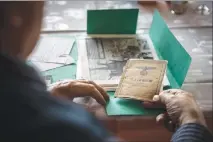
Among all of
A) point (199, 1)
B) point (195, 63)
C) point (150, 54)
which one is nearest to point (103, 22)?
point (150, 54)

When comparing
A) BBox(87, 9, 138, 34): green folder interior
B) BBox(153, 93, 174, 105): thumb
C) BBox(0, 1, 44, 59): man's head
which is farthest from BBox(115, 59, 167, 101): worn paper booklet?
BBox(0, 1, 44, 59): man's head

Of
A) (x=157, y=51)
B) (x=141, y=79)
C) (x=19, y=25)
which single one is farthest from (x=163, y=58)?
(x=19, y=25)

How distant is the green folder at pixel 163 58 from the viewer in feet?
2.61

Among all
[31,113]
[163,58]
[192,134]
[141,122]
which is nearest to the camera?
[31,113]

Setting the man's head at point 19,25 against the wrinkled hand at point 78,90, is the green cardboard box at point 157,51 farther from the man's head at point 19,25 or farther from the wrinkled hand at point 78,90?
the man's head at point 19,25

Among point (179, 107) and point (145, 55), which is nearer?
point (179, 107)

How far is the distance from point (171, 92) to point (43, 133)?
514 mm

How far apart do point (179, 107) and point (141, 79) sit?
0.38 ft

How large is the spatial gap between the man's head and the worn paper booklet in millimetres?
436

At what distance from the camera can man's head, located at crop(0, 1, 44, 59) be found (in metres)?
0.36

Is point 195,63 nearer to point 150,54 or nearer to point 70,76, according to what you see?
point 150,54

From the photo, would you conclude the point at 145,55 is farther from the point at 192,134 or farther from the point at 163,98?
the point at 192,134

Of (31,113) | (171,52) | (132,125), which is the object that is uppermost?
(31,113)

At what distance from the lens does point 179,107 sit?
2.56ft
